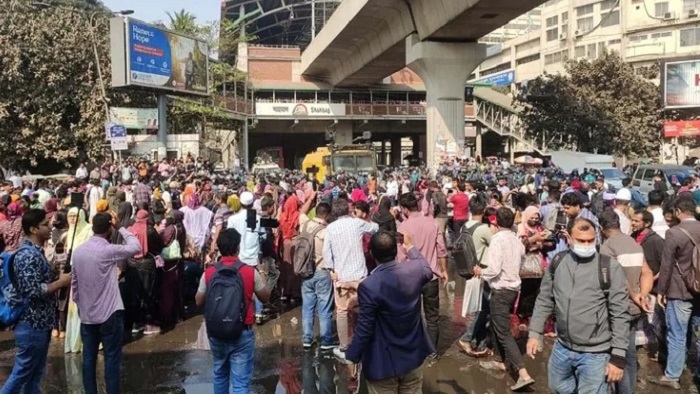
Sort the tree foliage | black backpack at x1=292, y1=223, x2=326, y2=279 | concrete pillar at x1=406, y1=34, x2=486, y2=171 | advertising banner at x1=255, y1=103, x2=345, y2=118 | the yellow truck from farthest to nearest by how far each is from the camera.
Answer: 1. advertising banner at x1=255, y1=103, x2=345, y2=118
2. the tree foliage
3. concrete pillar at x1=406, y1=34, x2=486, y2=171
4. the yellow truck
5. black backpack at x1=292, y1=223, x2=326, y2=279

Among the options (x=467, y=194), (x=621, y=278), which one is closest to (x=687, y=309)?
(x=621, y=278)

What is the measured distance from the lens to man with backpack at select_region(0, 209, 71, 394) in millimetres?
4773

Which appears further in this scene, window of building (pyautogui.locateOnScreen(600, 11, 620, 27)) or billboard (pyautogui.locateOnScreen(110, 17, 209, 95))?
window of building (pyautogui.locateOnScreen(600, 11, 620, 27))

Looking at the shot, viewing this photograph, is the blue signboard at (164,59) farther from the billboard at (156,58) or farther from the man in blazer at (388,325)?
the man in blazer at (388,325)

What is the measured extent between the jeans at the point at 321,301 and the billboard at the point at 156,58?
2457 cm

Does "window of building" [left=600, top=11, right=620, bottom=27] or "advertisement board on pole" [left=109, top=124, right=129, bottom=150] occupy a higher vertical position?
"window of building" [left=600, top=11, right=620, bottom=27]

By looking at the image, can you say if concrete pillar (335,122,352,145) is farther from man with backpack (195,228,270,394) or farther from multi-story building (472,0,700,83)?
man with backpack (195,228,270,394)

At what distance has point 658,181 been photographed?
15.2 meters

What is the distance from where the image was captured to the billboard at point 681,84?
38.6m

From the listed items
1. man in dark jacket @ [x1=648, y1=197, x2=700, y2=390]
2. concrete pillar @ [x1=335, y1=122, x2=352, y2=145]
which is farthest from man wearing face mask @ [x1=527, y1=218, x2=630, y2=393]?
concrete pillar @ [x1=335, y1=122, x2=352, y2=145]

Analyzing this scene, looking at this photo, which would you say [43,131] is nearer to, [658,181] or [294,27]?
[658,181]

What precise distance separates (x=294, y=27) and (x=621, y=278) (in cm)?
7071

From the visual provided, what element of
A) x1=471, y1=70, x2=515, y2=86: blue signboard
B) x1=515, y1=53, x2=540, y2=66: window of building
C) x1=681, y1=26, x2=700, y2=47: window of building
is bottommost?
x1=471, y1=70, x2=515, y2=86: blue signboard

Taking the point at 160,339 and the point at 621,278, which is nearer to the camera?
the point at 621,278
